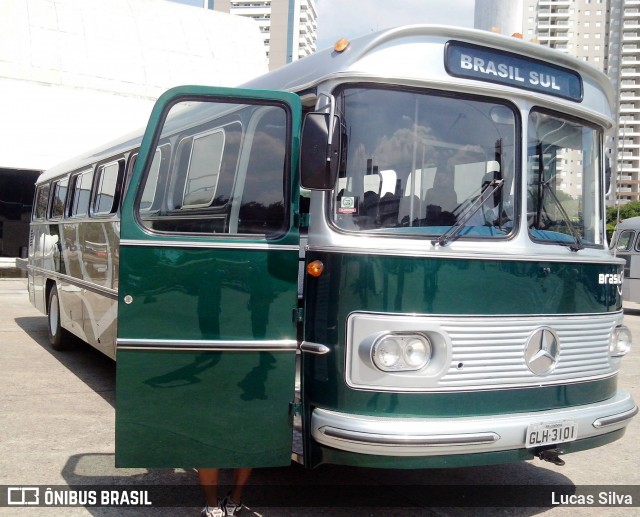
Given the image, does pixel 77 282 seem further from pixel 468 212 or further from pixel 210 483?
pixel 468 212

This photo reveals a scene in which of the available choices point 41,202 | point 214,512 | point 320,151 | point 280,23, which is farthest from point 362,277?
point 280,23

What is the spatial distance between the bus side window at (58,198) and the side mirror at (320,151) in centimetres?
673

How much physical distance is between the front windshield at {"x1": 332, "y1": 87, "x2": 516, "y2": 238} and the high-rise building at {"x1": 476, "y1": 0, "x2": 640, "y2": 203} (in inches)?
4306

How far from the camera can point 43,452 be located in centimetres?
581

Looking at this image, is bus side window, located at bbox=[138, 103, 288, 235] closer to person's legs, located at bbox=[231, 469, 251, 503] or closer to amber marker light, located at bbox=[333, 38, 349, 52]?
amber marker light, located at bbox=[333, 38, 349, 52]

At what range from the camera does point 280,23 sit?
154250mm

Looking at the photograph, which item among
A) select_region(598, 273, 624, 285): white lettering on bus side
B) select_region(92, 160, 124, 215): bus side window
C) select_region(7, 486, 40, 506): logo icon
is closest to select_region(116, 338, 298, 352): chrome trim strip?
select_region(7, 486, 40, 506): logo icon

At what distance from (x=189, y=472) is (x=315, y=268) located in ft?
7.12

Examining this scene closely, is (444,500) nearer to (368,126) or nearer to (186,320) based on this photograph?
(186,320)

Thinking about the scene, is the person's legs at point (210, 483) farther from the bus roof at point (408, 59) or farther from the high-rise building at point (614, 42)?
the high-rise building at point (614, 42)

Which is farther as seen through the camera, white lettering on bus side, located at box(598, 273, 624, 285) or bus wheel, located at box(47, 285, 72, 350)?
bus wheel, located at box(47, 285, 72, 350)

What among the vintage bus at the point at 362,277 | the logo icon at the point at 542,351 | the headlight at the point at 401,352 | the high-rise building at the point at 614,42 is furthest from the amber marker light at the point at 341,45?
the high-rise building at the point at 614,42

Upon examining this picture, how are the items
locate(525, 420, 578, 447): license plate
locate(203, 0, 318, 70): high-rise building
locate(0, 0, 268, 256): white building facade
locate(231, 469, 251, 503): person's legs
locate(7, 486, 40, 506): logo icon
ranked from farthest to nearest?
locate(203, 0, 318, 70): high-rise building, locate(0, 0, 268, 256): white building facade, locate(7, 486, 40, 506): logo icon, locate(231, 469, 251, 503): person's legs, locate(525, 420, 578, 447): license plate

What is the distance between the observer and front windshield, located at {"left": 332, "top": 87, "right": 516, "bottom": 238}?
14.0ft
